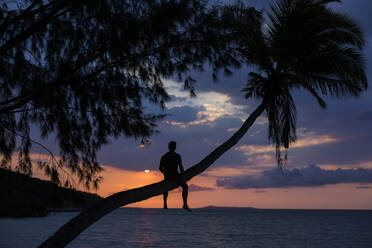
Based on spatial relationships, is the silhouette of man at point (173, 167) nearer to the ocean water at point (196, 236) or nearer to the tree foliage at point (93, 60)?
the tree foliage at point (93, 60)

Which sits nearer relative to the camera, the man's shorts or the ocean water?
the man's shorts

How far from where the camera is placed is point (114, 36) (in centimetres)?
695

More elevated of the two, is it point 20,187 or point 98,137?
point 98,137

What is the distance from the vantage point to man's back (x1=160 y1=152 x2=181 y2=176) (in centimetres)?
707

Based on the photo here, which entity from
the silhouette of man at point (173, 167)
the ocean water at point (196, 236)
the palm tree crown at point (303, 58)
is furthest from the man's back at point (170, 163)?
the ocean water at point (196, 236)

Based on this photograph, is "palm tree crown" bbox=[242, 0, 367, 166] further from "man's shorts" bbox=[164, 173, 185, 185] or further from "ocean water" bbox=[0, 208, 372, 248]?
"ocean water" bbox=[0, 208, 372, 248]

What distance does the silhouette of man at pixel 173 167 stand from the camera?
278 inches

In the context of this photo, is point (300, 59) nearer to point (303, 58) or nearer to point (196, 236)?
point (303, 58)

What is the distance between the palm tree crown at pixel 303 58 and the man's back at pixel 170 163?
3.40 m

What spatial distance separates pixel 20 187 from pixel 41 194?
1.60 feet

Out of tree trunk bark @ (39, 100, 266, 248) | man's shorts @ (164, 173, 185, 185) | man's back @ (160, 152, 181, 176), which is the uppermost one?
man's back @ (160, 152, 181, 176)

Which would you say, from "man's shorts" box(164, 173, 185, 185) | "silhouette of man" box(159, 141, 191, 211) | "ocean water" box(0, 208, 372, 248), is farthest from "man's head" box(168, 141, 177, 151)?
"ocean water" box(0, 208, 372, 248)

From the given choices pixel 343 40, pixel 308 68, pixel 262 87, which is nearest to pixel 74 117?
pixel 262 87

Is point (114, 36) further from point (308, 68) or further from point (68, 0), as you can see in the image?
point (308, 68)
